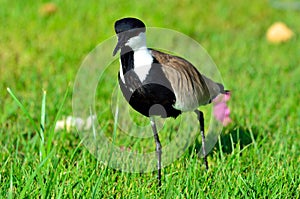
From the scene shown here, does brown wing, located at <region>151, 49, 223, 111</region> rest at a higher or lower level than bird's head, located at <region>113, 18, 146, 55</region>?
lower

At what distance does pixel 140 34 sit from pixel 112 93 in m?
1.90

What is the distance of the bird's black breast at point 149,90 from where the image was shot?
239 cm

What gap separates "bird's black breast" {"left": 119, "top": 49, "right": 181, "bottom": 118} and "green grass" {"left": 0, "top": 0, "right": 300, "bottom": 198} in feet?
1.10

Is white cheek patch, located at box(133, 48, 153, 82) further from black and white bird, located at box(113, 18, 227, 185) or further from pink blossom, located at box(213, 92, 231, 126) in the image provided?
pink blossom, located at box(213, 92, 231, 126)

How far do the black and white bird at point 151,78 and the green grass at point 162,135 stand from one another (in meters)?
0.32

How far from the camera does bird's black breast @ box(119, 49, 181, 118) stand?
239 cm

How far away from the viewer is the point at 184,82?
2574mm

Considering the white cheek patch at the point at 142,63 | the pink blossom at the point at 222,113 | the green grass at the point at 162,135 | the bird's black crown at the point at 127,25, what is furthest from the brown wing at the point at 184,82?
the pink blossom at the point at 222,113

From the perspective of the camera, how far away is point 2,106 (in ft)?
12.9

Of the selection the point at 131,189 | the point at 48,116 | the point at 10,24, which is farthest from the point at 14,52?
the point at 131,189

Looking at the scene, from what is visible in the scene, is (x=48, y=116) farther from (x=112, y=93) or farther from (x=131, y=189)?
(x=131, y=189)

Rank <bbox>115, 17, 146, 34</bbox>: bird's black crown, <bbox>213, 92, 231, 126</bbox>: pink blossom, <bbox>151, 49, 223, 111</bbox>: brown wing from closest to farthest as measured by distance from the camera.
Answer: <bbox>115, 17, 146, 34</bbox>: bird's black crown
<bbox>151, 49, 223, 111</bbox>: brown wing
<bbox>213, 92, 231, 126</bbox>: pink blossom

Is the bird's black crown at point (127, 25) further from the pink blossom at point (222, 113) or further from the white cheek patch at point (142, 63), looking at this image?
the pink blossom at point (222, 113)

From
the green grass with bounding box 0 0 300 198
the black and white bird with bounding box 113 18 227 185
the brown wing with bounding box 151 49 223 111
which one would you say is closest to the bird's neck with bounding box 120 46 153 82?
the black and white bird with bounding box 113 18 227 185
